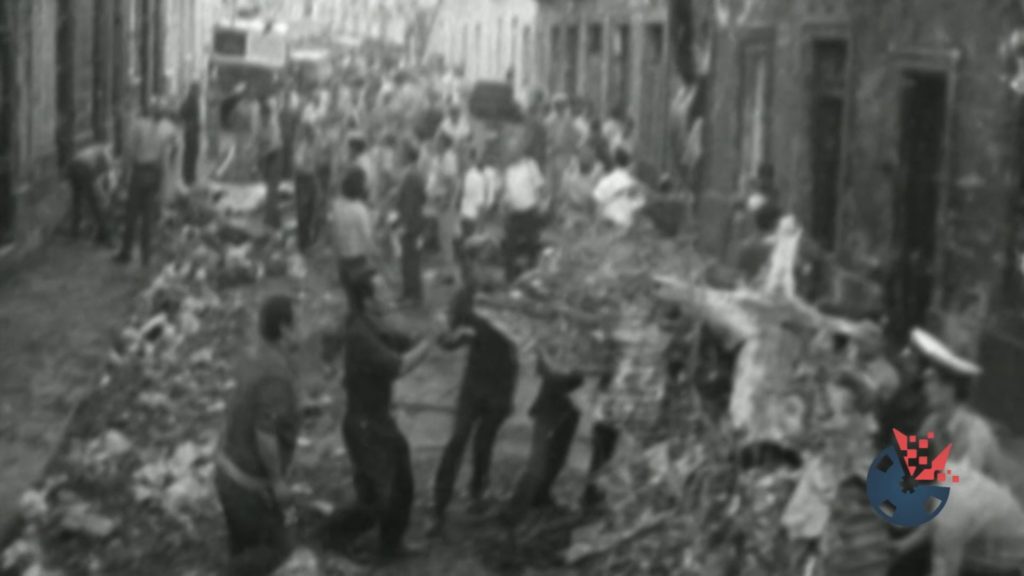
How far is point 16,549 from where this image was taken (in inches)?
356

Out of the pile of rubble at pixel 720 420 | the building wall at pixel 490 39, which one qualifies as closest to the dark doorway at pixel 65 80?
the pile of rubble at pixel 720 420

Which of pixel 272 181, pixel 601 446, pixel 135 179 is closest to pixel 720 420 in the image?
pixel 601 446

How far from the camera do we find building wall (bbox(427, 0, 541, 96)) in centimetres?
4181

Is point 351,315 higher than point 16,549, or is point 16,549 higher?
point 351,315

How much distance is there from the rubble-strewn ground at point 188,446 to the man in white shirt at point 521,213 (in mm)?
1124

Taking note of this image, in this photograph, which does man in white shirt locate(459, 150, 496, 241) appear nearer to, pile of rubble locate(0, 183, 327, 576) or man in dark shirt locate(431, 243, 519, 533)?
pile of rubble locate(0, 183, 327, 576)

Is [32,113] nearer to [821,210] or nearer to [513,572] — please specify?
[821,210]

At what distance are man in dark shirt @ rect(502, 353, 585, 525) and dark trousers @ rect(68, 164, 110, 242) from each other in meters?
10.5

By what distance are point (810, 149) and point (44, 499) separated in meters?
9.44

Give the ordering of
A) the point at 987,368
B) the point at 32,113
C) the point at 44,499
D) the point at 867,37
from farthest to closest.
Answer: the point at 32,113 → the point at 867,37 → the point at 987,368 → the point at 44,499

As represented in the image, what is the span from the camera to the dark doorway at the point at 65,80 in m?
20.9

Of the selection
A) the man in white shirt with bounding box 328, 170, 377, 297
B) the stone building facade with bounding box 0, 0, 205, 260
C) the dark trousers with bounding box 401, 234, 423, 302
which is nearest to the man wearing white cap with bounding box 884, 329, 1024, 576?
the man in white shirt with bounding box 328, 170, 377, 297

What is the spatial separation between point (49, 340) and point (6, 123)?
3.87m

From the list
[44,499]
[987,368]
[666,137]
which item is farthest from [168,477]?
[666,137]
